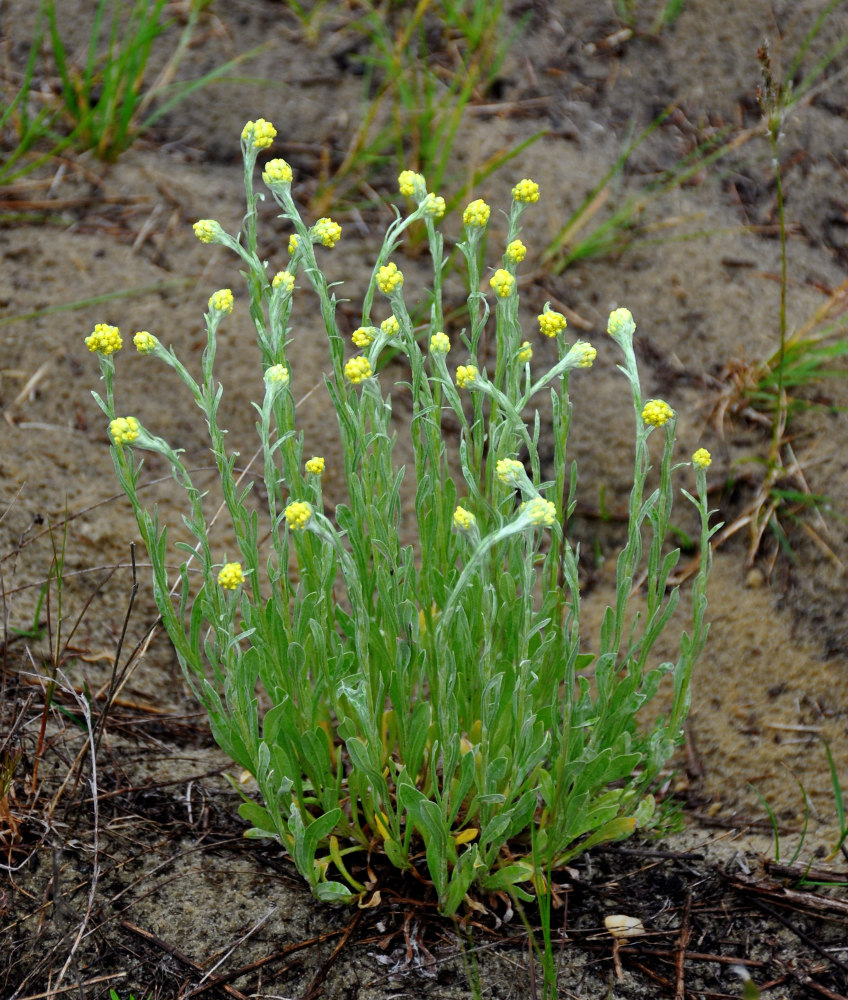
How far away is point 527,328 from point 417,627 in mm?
1695

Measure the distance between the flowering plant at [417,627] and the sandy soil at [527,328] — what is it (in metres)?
0.24

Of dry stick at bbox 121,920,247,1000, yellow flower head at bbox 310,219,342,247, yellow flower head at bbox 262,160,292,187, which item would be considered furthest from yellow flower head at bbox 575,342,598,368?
dry stick at bbox 121,920,247,1000

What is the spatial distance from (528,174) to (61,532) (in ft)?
6.64

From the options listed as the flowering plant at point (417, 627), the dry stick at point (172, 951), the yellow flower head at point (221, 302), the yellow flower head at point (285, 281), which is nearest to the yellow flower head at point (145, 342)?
the flowering plant at point (417, 627)

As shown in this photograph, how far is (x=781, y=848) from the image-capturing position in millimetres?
2119

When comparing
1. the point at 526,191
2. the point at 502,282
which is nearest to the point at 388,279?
the point at 502,282

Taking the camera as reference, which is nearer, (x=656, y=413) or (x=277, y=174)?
(x=656, y=413)

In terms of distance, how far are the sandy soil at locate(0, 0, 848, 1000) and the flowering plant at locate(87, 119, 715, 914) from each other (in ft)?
0.77

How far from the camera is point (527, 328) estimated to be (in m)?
3.27

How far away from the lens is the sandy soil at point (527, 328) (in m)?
2.24

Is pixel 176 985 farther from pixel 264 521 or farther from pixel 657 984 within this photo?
pixel 264 521

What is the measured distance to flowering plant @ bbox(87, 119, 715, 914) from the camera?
164cm

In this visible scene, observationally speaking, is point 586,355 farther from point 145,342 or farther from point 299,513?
point 145,342

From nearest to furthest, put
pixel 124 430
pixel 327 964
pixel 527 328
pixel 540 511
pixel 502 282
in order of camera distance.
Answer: pixel 540 511
pixel 124 430
pixel 502 282
pixel 327 964
pixel 527 328
